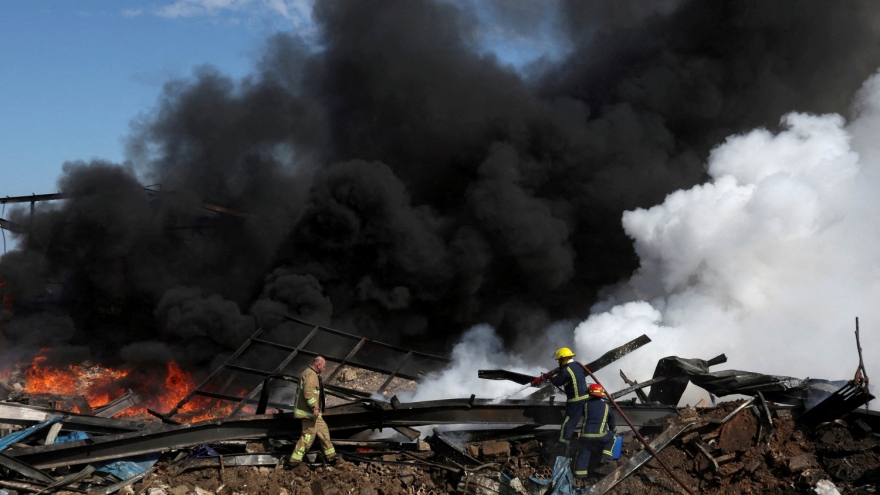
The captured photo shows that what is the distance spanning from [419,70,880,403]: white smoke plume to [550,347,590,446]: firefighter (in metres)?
3.77

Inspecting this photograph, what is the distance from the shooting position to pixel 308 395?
29.1 ft

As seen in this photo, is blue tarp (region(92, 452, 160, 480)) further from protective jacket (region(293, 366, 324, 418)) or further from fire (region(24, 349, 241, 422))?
fire (region(24, 349, 241, 422))

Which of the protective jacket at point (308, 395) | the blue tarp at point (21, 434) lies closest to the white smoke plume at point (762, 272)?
the protective jacket at point (308, 395)

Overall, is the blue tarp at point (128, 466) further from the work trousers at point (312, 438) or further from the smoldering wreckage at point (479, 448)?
the work trousers at point (312, 438)

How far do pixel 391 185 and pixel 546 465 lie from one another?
437 inches

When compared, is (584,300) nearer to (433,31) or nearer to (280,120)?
(433,31)

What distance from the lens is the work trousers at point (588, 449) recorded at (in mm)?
8578

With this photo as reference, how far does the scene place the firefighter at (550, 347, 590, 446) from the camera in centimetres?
881

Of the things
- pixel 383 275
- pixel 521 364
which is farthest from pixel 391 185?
pixel 521 364

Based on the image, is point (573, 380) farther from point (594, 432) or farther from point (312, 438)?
point (312, 438)

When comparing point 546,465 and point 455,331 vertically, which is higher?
point 455,331

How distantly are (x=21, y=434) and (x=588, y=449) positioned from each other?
7.83m

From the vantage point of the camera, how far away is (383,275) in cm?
1867

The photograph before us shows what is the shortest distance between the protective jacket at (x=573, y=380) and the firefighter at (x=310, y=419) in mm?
3289
